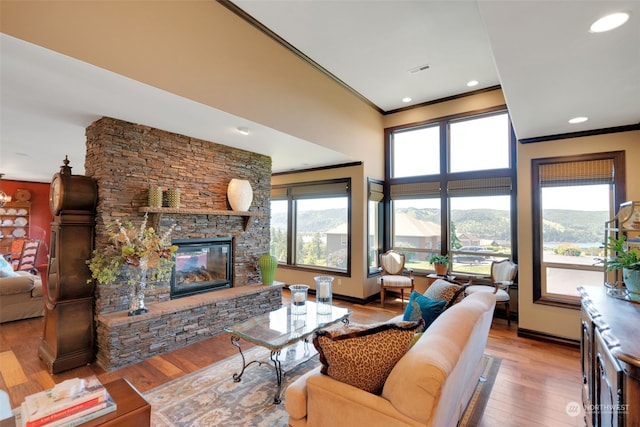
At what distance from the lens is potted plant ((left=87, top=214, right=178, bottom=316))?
10.2 feet

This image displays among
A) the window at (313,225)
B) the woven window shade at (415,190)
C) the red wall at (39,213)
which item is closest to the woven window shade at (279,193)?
the window at (313,225)

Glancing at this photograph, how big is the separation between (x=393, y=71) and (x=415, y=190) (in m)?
2.26

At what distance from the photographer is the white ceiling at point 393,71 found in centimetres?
183

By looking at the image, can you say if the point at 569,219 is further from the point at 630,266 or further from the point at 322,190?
the point at 322,190

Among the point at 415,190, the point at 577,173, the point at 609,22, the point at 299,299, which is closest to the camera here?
the point at 609,22

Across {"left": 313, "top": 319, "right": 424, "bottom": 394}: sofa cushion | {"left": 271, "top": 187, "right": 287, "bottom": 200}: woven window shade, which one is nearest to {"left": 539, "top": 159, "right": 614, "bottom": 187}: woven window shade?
{"left": 313, "top": 319, "right": 424, "bottom": 394}: sofa cushion

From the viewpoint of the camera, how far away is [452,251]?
5359 mm

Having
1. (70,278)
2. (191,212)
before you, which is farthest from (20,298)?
(191,212)

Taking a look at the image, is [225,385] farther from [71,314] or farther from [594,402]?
[594,402]

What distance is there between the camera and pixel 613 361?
1.30 metres

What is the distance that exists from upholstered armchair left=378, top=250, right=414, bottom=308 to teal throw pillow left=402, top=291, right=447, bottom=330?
2523 mm

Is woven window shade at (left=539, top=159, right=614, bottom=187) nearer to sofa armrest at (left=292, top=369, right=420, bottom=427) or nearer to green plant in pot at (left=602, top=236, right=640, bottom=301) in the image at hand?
green plant in pot at (left=602, top=236, right=640, bottom=301)

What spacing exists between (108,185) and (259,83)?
206 cm

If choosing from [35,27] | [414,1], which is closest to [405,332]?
[35,27]
